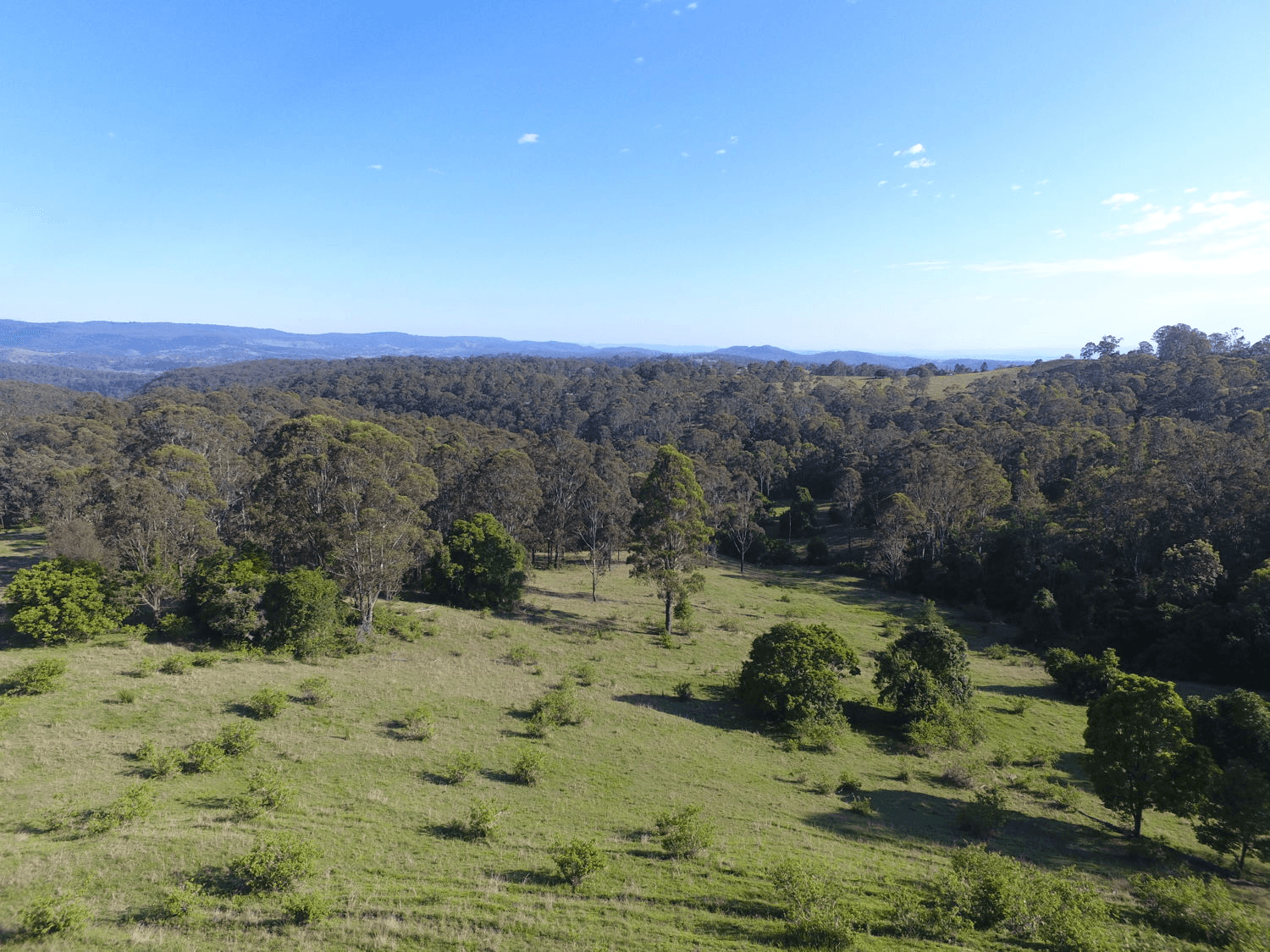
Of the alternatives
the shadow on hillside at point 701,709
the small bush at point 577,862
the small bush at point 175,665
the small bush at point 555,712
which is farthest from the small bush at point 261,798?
the shadow on hillside at point 701,709

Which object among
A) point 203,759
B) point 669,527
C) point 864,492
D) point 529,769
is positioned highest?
point 669,527

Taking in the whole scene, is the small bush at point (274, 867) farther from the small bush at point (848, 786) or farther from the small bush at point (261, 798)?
the small bush at point (848, 786)

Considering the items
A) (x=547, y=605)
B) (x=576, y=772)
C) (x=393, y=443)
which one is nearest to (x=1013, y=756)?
(x=576, y=772)

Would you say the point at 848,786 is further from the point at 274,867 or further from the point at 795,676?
the point at 274,867

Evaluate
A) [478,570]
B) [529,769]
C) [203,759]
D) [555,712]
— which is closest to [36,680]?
[203,759]

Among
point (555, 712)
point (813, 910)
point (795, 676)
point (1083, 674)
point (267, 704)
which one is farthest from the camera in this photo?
point (1083, 674)

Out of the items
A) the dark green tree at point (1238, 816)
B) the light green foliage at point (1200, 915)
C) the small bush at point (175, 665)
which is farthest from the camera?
the small bush at point (175, 665)
